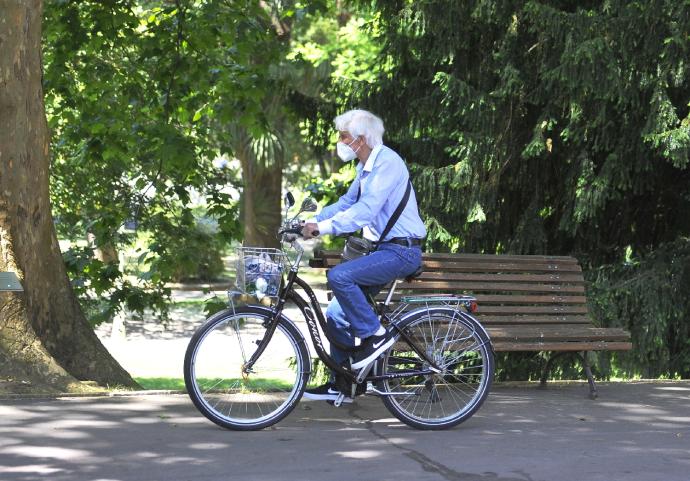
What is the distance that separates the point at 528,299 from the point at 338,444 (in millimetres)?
2817

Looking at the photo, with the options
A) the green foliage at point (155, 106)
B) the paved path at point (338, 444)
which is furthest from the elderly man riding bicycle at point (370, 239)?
the green foliage at point (155, 106)

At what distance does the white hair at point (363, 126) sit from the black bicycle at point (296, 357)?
0.66 metres

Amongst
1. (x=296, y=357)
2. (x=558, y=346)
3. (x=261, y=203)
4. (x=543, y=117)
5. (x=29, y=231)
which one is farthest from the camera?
(x=261, y=203)

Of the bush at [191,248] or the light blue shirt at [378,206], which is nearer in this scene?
the light blue shirt at [378,206]

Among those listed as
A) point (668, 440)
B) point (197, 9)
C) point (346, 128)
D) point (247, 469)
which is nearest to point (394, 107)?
point (197, 9)

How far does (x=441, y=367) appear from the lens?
22.4 feet

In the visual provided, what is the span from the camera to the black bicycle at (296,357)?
6.27 metres

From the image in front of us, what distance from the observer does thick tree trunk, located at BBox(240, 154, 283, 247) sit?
26.7 metres

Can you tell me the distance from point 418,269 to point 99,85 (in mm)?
8283

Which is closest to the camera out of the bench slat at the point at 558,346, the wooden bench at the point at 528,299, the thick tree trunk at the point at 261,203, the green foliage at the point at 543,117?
the bench slat at the point at 558,346

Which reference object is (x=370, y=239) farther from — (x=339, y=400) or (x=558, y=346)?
(x=558, y=346)

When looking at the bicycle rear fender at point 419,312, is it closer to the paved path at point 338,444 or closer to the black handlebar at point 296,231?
the paved path at point 338,444

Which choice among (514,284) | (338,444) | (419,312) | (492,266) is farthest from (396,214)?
(514,284)

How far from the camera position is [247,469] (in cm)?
542
